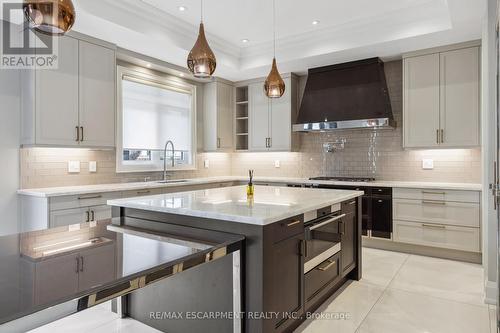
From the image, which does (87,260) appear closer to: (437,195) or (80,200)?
(80,200)

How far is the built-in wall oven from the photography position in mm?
2301

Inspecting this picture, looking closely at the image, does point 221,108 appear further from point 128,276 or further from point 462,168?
point 128,276

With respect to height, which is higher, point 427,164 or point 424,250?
point 427,164

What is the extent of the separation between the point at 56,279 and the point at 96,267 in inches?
5.6

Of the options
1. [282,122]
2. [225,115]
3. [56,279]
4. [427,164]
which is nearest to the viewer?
[56,279]

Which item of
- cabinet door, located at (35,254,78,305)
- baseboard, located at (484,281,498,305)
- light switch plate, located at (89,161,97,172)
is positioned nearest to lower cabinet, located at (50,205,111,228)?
light switch plate, located at (89,161,97,172)

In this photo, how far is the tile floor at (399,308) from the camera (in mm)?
2324

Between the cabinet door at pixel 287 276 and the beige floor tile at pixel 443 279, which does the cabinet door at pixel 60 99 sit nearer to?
the cabinet door at pixel 287 276

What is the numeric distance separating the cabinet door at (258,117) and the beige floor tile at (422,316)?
331 cm

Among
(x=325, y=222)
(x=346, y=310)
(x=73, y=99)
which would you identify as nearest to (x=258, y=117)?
(x=73, y=99)

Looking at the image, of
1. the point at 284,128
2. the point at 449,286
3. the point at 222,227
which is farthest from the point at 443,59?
the point at 222,227

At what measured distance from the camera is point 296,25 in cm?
420

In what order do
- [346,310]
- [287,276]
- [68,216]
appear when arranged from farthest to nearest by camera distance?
[68,216] < [346,310] < [287,276]

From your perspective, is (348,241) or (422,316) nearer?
(422,316)
